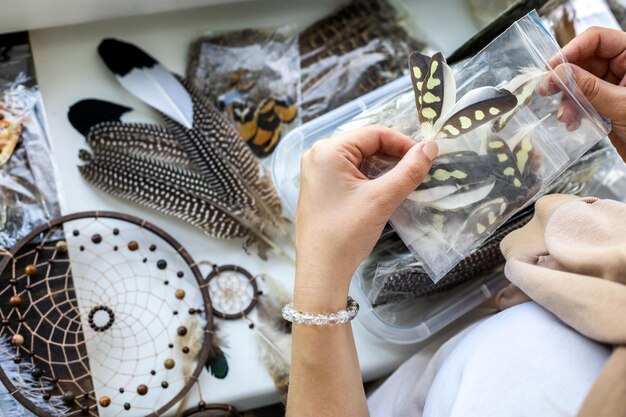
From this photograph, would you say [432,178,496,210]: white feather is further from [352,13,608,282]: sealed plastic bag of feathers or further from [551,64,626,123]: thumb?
[551,64,626,123]: thumb

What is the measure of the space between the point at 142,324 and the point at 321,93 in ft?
1.52

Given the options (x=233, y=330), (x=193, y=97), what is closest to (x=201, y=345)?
(x=233, y=330)

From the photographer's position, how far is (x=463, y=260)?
86 cm

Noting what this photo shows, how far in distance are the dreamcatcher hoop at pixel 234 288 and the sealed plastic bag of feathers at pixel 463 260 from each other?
17 cm

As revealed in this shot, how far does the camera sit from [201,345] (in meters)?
0.89

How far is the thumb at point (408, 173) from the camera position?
25.1 inches

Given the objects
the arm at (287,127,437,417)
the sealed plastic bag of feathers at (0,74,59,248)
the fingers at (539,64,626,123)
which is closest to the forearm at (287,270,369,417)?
the arm at (287,127,437,417)

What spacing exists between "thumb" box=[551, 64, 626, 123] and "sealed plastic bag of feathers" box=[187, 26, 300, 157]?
0.45 metres

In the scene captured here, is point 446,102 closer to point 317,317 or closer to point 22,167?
point 317,317

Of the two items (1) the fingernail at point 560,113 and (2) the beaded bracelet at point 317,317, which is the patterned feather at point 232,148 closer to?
(2) the beaded bracelet at point 317,317

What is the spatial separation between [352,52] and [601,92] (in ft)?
1.45

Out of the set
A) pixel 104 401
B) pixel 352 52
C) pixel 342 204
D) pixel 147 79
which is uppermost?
pixel 147 79

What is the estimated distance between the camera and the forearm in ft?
2.21

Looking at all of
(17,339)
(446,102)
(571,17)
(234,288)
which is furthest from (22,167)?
(571,17)
